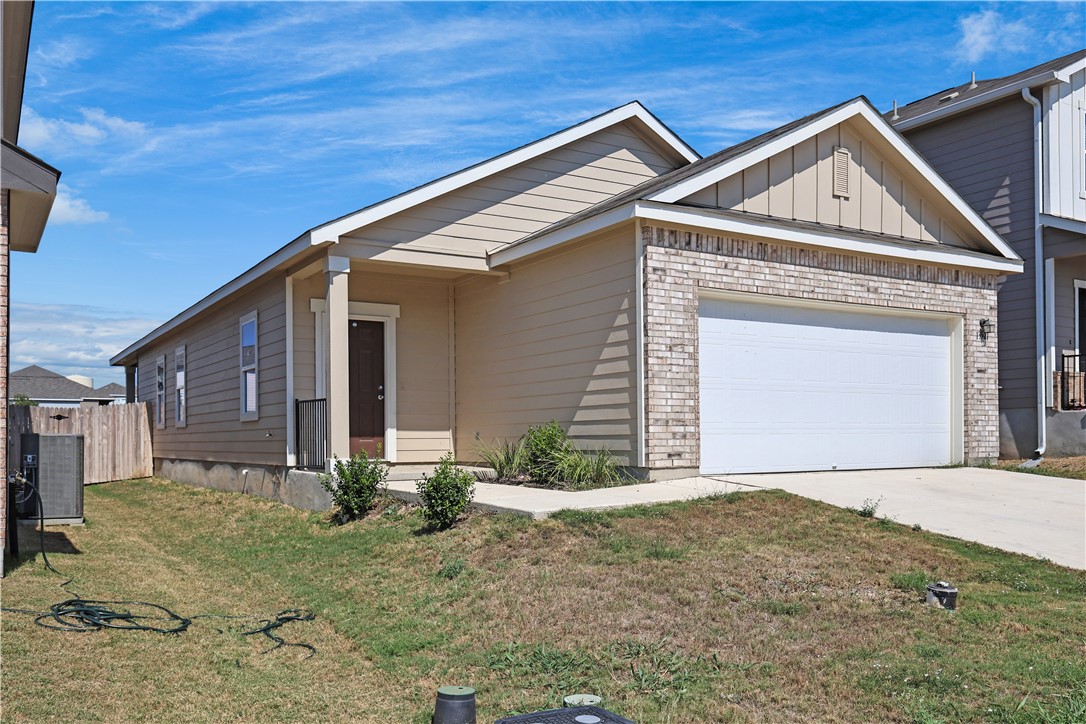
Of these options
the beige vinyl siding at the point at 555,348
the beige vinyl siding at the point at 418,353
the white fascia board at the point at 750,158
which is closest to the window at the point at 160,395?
the beige vinyl siding at the point at 418,353

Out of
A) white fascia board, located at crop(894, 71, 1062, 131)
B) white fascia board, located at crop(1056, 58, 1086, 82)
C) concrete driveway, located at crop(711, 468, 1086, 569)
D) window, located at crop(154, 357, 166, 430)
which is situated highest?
white fascia board, located at crop(1056, 58, 1086, 82)

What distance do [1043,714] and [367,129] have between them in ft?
34.4

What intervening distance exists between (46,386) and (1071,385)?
4152 cm

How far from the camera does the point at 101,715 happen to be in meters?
4.67

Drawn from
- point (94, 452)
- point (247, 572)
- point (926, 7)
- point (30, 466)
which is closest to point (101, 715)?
point (247, 572)

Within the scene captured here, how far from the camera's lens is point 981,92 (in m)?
16.2

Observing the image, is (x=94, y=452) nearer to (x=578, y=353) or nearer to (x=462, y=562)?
(x=578, y=353)

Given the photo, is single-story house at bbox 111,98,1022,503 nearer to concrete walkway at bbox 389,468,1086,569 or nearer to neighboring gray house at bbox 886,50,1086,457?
concrete walkway at bbox 389,468,1086,569

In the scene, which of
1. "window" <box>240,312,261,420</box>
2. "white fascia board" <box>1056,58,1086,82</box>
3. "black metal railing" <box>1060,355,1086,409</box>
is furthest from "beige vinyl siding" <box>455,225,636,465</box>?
"white fascia board" <box>1056,58,1086,82</box>

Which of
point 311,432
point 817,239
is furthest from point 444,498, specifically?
point 817,239

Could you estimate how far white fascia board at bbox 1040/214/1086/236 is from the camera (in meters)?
14.8

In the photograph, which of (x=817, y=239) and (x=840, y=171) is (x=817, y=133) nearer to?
(x=840, y=171)

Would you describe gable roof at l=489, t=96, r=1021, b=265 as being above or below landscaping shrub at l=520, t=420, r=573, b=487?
above

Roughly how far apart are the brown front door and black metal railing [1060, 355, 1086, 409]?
11.2 meters
